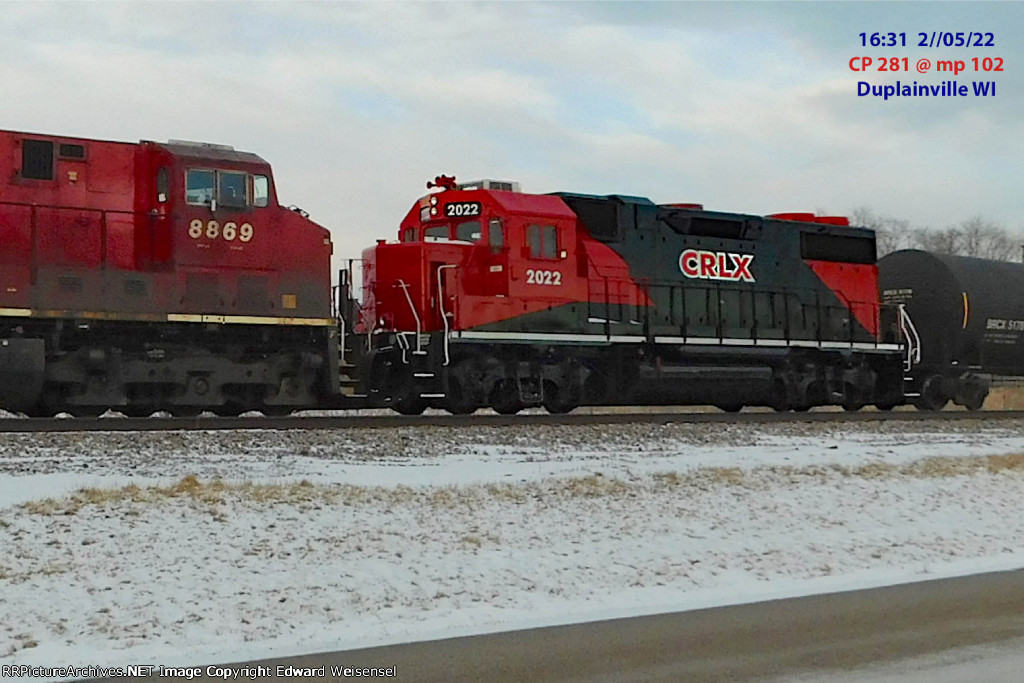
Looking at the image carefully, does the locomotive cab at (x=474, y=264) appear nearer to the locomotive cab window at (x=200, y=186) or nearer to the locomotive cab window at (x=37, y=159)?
the locomotive cab window at (x=200, y=186)

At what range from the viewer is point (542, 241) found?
1847 centimetres

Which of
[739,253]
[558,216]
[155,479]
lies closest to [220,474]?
[155,479]

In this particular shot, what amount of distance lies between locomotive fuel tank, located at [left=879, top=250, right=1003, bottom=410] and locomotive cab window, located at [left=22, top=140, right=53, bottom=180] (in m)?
16.0

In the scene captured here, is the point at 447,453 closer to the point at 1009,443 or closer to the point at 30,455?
the point at 30,455

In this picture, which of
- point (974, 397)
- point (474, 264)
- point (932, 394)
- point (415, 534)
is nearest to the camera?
point (415, 534)

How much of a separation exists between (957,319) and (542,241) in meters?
9.18

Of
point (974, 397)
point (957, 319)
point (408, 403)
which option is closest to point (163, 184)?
point (408, 403)

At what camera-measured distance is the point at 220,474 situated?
10.0 m

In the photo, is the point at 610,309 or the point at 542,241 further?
the point at 610,309

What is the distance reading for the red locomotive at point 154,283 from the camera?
46.8ft

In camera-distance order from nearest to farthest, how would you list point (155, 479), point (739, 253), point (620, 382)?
point (155, 479)
point (620, 382)
point (739, 253)

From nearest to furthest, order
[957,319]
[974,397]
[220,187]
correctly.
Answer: [220,187], [957,319], [974,397]

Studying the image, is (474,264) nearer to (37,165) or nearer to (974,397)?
(37,165)

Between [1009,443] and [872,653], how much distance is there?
35.3ft
